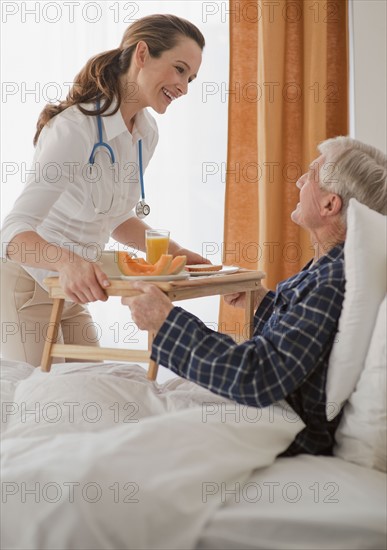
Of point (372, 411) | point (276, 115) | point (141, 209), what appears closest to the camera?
point (372, 411)

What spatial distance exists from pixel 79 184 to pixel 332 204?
2.72 ft

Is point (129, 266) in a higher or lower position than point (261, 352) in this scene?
higher

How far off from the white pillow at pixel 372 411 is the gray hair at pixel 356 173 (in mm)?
322

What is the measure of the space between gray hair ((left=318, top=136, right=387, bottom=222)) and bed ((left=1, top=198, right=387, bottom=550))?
16 centimetres

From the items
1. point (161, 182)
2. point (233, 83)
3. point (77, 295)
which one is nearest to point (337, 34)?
point (233, 83)

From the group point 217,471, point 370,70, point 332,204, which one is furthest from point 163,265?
point 370,70

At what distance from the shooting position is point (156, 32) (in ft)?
7.31

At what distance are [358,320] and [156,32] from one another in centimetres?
123

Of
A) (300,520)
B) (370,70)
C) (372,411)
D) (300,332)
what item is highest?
(370,70)

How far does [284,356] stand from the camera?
142 cm

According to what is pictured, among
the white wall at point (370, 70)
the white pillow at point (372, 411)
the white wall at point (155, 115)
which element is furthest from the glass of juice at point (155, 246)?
the white wall at point (155, 115)

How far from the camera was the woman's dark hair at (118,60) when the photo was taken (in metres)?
2.18

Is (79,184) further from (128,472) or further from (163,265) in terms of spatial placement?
(128,472)

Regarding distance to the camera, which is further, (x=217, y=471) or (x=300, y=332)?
(x=300, y=332)
